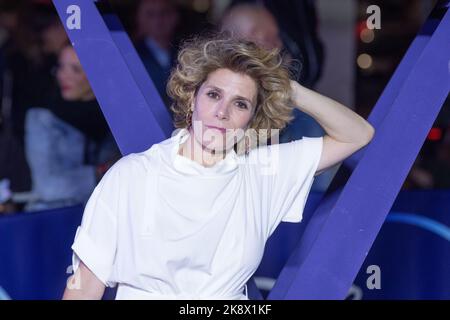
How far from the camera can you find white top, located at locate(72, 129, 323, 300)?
2.56 metres

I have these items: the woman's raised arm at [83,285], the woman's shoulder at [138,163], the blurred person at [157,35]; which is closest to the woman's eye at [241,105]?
the woman's shoulder at [138,163]

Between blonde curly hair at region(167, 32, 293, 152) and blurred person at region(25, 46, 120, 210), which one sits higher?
blonde curly hair at region(167, 32, 293, 152)

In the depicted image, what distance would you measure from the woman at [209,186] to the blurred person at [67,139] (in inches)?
74.1

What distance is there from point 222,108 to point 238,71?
0.13 metres

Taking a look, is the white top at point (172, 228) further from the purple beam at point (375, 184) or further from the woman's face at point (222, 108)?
the purple beam at point (375, 184)

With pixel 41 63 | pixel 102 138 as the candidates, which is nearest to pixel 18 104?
pixel 41 63

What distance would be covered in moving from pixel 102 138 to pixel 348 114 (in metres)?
2.27

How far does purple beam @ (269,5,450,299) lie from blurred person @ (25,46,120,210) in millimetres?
2123

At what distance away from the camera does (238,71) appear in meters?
2.66

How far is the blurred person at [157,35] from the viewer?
498 centimetres

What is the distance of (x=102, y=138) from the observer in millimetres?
4738

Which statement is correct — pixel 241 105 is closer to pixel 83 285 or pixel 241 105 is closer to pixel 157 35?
pixel 83 285

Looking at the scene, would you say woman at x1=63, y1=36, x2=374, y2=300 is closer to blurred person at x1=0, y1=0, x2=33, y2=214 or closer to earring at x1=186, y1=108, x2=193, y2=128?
earring at x1=186, y1=108, x2=193, y2=128

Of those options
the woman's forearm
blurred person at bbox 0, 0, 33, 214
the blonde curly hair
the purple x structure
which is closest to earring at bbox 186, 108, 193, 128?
the blonde curly hair
